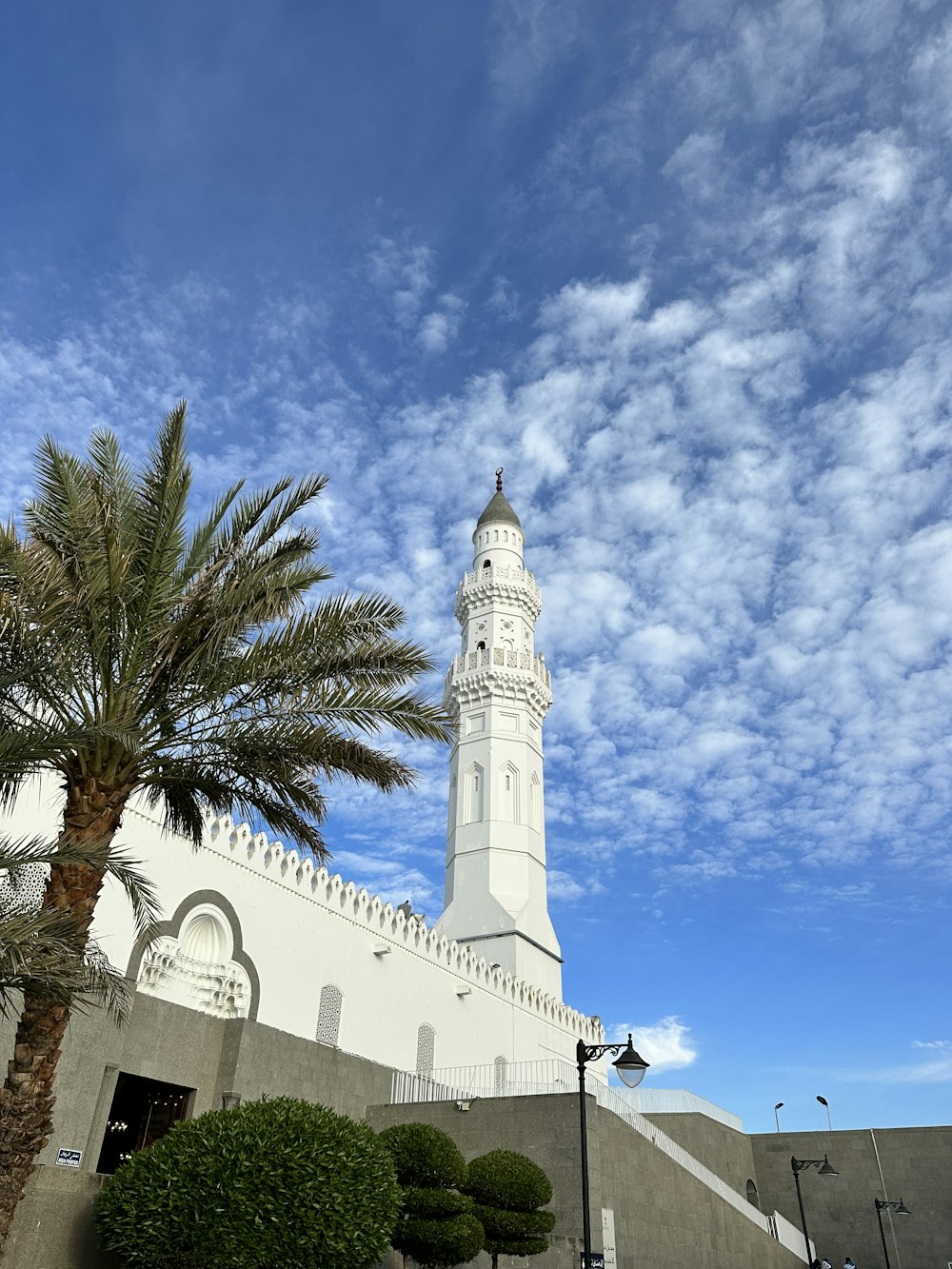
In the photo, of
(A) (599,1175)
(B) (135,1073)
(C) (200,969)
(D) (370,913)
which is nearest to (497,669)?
(D) (370,913)

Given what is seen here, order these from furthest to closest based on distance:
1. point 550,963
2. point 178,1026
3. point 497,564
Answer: point 497,564 → point 550,963 → point 178,1026

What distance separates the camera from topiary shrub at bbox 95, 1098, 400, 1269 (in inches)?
374

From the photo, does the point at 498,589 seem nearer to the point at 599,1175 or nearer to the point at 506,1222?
the point at 599,1175

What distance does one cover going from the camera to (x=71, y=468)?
32.4 ft

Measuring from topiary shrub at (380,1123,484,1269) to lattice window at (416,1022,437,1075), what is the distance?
10290 millimetres

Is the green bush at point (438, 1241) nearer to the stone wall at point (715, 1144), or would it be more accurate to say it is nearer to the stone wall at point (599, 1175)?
the stone wall at point (599, 1175)

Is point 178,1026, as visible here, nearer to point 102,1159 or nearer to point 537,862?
point 102,1159

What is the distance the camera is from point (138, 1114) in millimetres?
15555

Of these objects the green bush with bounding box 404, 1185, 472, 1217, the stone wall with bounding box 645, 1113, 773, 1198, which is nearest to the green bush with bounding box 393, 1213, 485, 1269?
the green bush with bounding box 404, 1185, 472, 1217

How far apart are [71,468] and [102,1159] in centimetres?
1184

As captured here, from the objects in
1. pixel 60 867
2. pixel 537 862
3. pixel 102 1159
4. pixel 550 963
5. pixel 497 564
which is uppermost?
pixel 497 564

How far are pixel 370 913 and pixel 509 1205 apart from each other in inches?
387

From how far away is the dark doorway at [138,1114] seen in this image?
1499 cm

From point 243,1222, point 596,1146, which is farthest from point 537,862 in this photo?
point 243,1222
